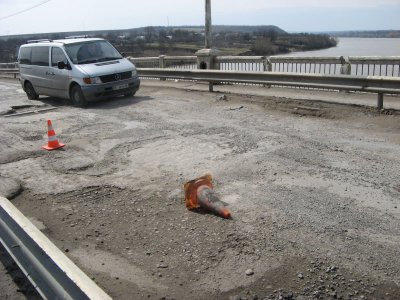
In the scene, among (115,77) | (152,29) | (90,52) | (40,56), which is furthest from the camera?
(152,29)

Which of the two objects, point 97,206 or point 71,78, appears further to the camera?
point 71,78

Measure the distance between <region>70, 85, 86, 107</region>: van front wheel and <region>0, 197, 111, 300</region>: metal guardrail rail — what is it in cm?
852

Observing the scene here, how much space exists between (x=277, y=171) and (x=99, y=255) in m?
2.64

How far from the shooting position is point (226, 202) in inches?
187

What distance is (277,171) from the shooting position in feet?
18.3

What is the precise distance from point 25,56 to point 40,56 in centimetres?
127

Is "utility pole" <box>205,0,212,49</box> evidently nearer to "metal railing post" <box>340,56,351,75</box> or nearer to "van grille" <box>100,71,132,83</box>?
"van grille" <box>100,71,132,83</box>

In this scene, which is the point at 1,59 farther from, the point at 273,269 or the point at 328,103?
the point at 273,269

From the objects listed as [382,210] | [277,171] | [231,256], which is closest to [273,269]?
[231,256]

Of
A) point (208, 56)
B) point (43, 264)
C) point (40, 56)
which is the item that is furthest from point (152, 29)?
point (43, 264)

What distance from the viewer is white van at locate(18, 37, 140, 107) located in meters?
12.0

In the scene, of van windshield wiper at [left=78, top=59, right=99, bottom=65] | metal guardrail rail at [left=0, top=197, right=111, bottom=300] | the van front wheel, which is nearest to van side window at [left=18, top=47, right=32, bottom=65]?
van windshield wiper at [left=78, top=59, right=99, bottom=65]

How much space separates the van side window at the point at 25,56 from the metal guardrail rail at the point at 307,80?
4740 millimetres

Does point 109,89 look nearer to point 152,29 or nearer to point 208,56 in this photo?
point 208,56
